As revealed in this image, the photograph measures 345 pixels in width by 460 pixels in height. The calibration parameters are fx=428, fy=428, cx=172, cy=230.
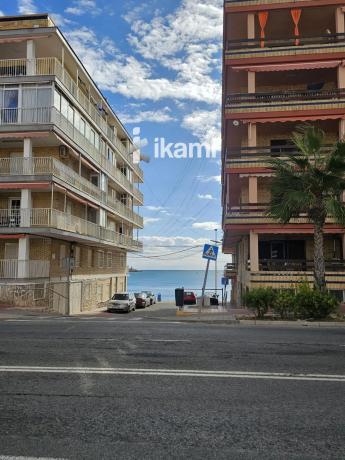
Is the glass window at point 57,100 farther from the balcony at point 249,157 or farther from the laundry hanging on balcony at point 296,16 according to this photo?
the laundry hanging on balcony at point 296,16

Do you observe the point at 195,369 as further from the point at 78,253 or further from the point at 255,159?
the point at 78,253

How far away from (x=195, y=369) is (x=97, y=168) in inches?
1097

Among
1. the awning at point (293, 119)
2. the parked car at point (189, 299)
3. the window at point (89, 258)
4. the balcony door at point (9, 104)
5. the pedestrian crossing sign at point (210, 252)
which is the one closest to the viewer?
the pedestrian crossing sign at point (210, 252)

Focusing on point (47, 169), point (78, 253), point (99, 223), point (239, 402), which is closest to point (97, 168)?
point (99, 223)

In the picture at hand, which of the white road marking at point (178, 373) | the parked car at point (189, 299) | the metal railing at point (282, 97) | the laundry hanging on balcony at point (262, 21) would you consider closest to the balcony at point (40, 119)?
the metal railing at point (282, 97)

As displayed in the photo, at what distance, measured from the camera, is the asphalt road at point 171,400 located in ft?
13.3

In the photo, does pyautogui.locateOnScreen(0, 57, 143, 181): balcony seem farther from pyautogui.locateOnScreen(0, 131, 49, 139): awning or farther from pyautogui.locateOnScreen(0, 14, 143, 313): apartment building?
pyautogui.locateOnScreen(0, 131, 49, 139): awning

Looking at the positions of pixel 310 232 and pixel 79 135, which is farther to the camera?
pixel 79 135

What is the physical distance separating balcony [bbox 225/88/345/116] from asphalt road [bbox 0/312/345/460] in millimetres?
18205

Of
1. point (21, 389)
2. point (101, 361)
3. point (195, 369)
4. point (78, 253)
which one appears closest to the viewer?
point (21, 389)

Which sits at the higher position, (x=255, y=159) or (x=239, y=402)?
(x=255, y=159)

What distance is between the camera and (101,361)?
789 centimetres

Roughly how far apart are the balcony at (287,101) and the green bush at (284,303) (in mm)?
12993

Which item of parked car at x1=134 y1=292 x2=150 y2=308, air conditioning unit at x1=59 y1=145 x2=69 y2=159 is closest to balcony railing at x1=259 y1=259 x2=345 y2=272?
parked car at x1=134 y1=292 x2=150 y2=308
